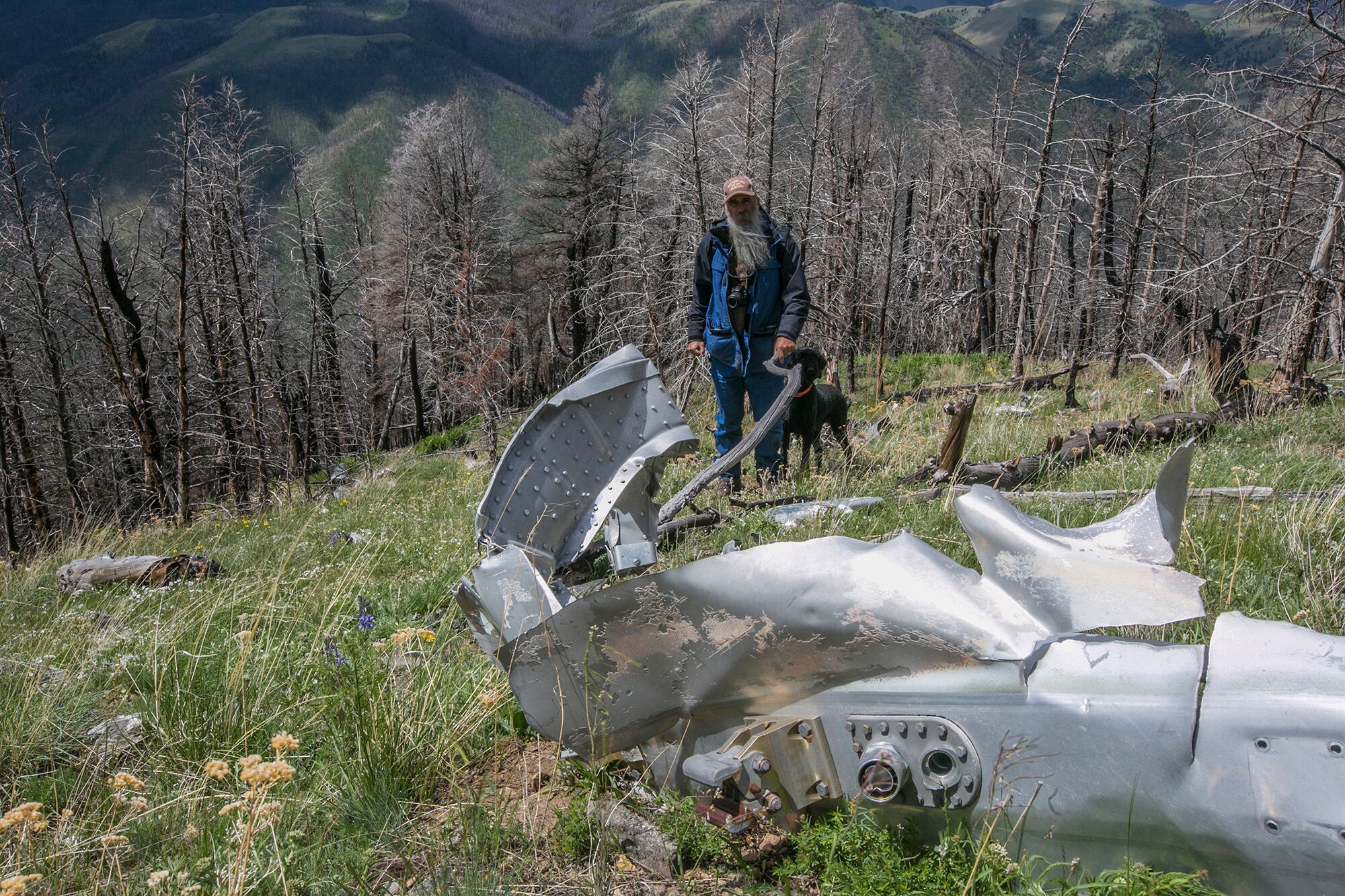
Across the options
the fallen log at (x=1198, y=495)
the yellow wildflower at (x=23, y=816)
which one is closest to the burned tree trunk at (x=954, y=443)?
the fallen log at (x=1198, y=495)

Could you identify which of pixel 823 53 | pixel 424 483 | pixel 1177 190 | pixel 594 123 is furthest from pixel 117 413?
pixel 1177 190

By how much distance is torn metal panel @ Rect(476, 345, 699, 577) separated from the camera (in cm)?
275

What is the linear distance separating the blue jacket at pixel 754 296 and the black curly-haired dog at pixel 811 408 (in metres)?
0.33

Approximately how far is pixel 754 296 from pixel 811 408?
3.63ft

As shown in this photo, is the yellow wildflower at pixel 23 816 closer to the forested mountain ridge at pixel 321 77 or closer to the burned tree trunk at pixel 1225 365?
the burned tree trunk at pixel 1225 365

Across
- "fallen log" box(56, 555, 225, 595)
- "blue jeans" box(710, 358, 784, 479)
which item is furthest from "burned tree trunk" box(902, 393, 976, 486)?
"fallen log" box(56, 555, 225, 595)

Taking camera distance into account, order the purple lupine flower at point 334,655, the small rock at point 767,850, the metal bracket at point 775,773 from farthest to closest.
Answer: the purple lupine flower at point 334,655 < the small rock at point 767,850 < the metal bracket at point 775,773

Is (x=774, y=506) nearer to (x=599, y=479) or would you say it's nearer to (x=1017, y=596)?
(x=599, y=479)

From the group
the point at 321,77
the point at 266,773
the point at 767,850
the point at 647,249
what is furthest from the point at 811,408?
the point at 321,77

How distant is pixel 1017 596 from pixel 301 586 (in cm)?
401

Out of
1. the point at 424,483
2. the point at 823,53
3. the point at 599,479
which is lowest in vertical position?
the point at 424,483

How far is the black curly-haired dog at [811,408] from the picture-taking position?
5633mm

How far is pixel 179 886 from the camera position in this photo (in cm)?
180

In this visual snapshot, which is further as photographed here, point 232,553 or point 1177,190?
point 1177,190
